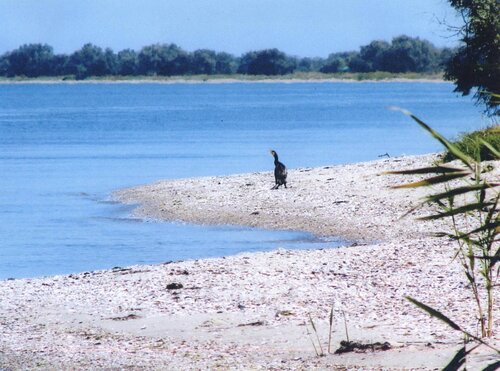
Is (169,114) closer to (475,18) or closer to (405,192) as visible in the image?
(475,18)

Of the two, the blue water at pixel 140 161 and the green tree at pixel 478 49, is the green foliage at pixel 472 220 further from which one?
the green tree at pixel 478 49

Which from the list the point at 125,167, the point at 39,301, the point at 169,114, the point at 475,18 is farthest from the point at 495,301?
the point at 169,114

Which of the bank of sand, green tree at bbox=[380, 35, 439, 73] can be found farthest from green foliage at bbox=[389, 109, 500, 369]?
green tree at bbox=[380, 35, 439, 73]

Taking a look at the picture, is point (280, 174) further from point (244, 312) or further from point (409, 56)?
point (409, 56)

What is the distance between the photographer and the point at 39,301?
12.5 metres

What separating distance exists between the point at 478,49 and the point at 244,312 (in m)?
22.1

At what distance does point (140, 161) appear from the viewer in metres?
42.8

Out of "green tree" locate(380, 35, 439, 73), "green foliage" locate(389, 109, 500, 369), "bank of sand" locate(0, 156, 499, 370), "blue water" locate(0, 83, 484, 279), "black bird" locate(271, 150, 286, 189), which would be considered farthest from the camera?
"green tree" locate(380, 35, 439, 73)

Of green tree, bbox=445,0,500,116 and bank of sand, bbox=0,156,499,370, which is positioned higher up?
green tree, bbox=445,0,500,116

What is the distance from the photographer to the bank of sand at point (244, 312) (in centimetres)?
922

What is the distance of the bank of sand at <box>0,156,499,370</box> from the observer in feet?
30.2

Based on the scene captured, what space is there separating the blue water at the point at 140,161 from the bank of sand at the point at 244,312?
419 centimetres

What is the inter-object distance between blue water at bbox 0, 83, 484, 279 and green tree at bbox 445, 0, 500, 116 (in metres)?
7.47

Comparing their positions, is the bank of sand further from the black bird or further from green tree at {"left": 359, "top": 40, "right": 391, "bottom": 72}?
green tree at {"left": 359, "top": 40, "right": 391, "bottom": 72}
